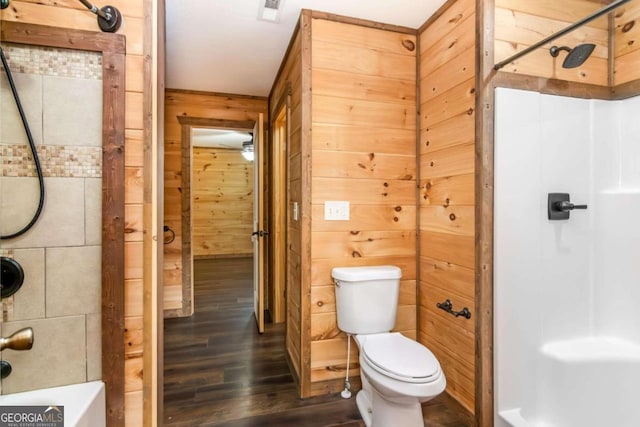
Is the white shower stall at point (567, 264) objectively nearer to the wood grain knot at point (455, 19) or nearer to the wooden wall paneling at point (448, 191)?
the wooden wall paneling at point (448, 191)

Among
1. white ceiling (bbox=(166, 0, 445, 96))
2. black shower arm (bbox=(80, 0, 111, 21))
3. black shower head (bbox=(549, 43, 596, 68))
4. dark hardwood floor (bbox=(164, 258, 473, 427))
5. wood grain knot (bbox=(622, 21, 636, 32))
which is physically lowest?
dark hardwood floor (bbox=(164, 258, 473, 427))

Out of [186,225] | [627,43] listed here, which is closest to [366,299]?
[627,43]

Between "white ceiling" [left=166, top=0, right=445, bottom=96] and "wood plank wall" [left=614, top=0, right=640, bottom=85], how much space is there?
1.06 m

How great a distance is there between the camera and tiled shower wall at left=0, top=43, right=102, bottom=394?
3.67 ft

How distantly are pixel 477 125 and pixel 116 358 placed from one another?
1.97m

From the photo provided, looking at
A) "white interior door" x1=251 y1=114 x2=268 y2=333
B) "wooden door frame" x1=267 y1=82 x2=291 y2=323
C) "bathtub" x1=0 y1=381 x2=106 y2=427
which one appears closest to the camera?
"bathtub" x1=0 y1=381 x2=106 y2=427

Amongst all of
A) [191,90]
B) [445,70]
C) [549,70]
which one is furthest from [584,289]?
[191,90]

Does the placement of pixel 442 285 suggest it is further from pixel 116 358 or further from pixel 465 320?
pixel 116 358

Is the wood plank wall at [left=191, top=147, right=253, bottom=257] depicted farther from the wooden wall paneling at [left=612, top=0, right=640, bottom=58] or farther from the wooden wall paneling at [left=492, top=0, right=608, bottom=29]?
the wooden wall paneling at [left=612, top=0, right=640, bottom=58]

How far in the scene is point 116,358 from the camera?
3.97 feet

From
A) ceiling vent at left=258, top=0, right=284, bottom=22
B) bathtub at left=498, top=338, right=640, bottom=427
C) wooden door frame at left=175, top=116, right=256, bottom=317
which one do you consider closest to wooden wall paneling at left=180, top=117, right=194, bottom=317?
wooden door frame at left=175, top=116, right=256, bottom=317

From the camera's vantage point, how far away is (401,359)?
1398 millimetres

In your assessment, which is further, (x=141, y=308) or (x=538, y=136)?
(x=538, y=136)

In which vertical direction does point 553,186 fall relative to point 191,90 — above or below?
below
